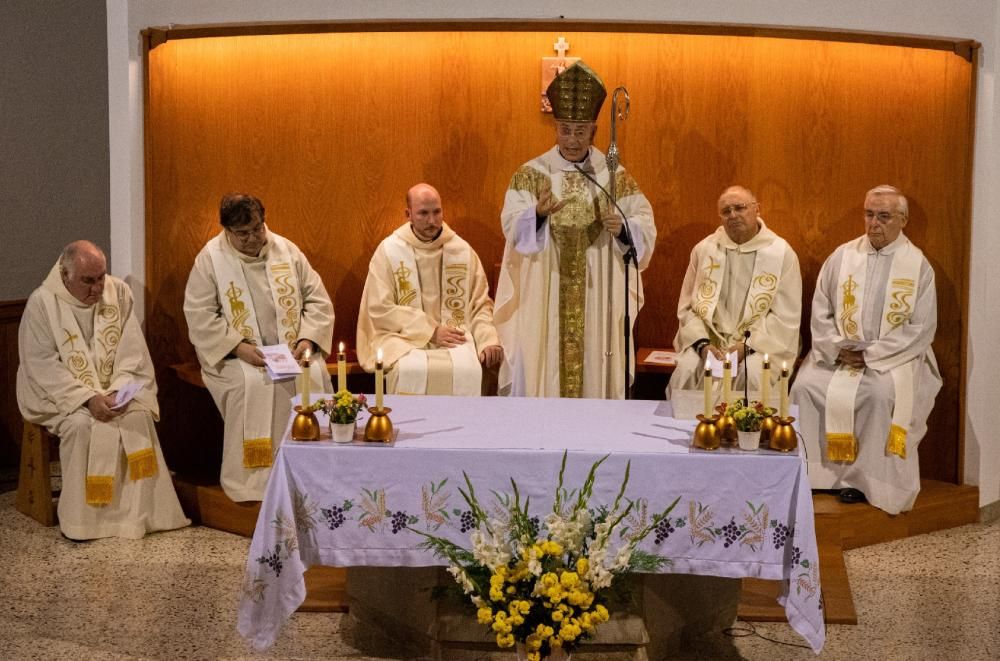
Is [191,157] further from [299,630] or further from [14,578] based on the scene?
[299,630]

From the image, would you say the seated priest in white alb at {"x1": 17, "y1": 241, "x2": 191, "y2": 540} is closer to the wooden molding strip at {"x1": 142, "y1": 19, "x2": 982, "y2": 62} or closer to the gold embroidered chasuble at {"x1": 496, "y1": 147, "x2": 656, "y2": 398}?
the wooden molding strip at {"x1": 142, "y1": 19, "x2": 982, "y2": 62}

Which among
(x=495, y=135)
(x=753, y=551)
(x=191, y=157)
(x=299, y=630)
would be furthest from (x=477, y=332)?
(x=753, y=551)

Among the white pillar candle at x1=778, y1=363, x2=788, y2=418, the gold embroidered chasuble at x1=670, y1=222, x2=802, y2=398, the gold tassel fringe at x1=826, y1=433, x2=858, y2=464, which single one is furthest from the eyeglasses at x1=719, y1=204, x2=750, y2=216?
the white pillar candle at x1=778, y1=363, x2=788, y2=418

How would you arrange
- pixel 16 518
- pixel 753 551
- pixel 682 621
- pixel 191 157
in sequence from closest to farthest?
pixel 753 551, pixel 682 621, pixel 16 518, pixel 191 157

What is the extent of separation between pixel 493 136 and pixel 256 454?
8.12 ft

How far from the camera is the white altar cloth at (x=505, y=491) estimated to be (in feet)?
15.9

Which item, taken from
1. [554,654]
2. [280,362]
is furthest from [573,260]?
[554,654]

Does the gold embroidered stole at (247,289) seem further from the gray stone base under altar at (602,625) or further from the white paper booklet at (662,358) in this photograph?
the gray stone base under altar at (602,625)

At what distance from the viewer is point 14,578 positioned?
6.38 metres

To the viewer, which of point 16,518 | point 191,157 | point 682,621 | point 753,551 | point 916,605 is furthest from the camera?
point 191,157

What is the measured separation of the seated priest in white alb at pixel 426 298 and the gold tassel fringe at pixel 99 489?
5.08ft

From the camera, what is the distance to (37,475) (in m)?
7.33

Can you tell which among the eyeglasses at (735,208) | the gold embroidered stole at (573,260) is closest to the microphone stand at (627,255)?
the gold embroidered stole at (573,260)

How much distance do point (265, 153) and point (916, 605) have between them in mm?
4568
